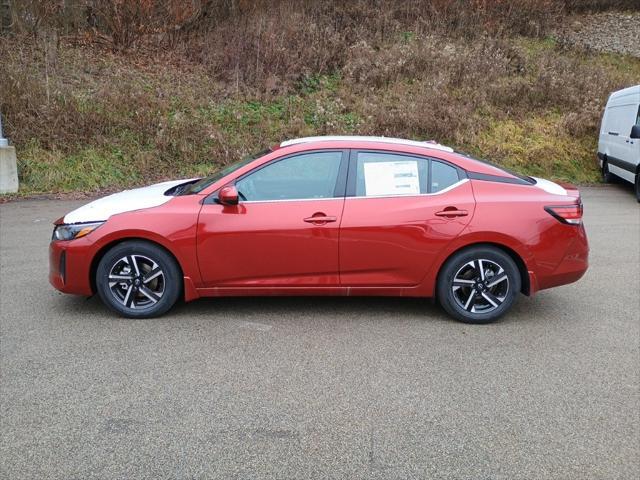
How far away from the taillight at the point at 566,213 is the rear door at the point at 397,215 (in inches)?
26.6

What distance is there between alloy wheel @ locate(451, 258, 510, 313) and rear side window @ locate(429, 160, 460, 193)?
0.68m

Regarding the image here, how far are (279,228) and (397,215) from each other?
98cm

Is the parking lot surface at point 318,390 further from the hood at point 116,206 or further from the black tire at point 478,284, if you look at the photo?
the hood at point 116,206

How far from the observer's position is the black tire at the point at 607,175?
1380 cm

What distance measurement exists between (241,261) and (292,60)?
12758 mm

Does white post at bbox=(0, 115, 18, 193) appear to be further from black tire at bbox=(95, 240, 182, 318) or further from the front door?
the front door

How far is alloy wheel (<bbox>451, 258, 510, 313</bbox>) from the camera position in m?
4.98

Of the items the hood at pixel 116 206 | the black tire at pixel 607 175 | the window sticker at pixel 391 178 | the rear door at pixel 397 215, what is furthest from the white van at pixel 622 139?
the hood at pixel 116 206

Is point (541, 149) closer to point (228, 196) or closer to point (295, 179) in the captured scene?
point (295, 179)

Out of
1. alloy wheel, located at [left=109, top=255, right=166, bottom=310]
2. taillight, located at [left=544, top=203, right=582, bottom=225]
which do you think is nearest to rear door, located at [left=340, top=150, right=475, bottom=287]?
taillight, located at [left=544, top=203, right=582, bottom=225]

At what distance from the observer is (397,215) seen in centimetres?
491

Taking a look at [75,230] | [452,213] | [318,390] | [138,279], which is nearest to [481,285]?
[452,213]

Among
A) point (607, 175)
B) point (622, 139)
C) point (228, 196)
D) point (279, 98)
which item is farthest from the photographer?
point (279, 98)

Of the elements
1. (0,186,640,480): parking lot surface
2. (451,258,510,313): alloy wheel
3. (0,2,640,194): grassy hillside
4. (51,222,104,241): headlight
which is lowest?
(0,186,640,480): parking lot surface
